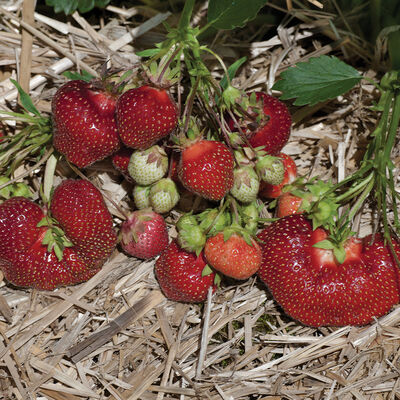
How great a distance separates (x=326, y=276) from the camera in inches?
57.1

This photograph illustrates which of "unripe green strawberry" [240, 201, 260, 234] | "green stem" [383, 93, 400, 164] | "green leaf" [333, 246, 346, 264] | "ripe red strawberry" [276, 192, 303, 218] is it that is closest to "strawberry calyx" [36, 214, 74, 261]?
"unripe green strawberry" [240, 201, 260, 234]

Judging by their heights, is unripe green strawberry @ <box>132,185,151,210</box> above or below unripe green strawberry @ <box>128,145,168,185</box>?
below

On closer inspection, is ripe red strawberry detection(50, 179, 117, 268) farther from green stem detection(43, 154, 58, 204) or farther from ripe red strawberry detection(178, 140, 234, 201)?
ripe red strawberry detection(178, 140, 234, 201)

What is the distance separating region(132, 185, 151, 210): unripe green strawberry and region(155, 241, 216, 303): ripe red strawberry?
14cm

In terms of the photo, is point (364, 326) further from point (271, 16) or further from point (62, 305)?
point (271, 16)

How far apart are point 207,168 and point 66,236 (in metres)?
0.48

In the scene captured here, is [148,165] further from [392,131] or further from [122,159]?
[392,131]

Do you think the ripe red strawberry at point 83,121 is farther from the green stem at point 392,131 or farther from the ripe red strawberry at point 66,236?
the green stem at point 392,131

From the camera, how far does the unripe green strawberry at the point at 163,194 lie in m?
1.49

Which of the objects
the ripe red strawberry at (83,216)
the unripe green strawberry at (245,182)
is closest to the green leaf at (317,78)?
the unripe green strawberry at (245,182)

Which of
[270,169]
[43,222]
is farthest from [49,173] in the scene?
[270,169]

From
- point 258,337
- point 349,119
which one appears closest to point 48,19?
point 349,119

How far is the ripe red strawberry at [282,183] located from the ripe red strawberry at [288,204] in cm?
3

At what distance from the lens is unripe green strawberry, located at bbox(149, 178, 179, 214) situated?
149 cm
